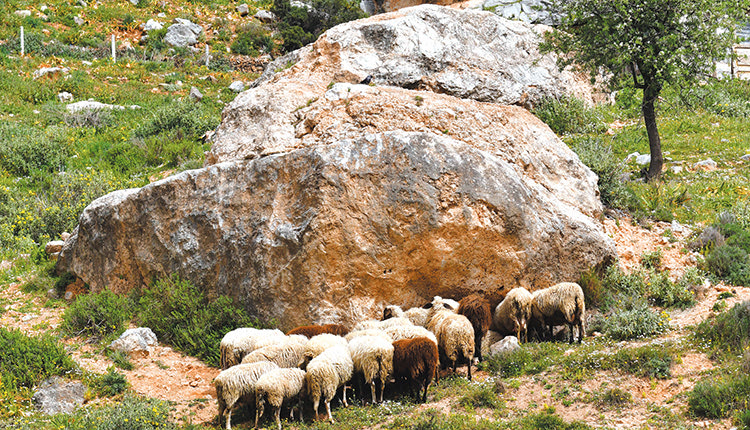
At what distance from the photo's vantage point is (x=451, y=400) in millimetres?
7828

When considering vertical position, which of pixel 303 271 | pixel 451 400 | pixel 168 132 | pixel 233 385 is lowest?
pixel 451 400

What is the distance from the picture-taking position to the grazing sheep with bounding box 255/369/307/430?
743 cm

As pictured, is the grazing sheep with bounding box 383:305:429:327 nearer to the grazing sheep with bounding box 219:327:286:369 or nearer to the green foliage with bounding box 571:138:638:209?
the grazing sheep with bounding box 219:327:286:369

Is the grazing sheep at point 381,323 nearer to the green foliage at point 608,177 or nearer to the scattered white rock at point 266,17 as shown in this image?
the green foliage at point 608,177

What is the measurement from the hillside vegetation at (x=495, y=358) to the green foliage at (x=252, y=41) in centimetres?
720

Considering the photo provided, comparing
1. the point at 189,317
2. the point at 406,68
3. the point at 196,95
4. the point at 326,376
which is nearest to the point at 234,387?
the point at 326,376

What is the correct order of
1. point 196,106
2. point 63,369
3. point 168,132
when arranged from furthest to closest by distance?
point 196,106
point 168,132
point 63,369

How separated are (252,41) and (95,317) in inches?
1059

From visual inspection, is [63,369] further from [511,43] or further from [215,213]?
[511,43]

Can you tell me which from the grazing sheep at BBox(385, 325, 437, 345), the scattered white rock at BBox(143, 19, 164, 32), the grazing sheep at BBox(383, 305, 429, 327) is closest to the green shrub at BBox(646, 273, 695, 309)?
the grazing sheep at BBox(383, 305, 429, 327)

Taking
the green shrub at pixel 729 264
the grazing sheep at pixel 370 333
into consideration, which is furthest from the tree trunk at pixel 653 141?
the grazing sheep at pixel 370 333

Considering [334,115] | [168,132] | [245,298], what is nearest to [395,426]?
[245,298]

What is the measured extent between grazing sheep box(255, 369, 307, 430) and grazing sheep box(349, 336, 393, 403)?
30.6 inches

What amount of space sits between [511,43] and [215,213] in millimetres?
10999
